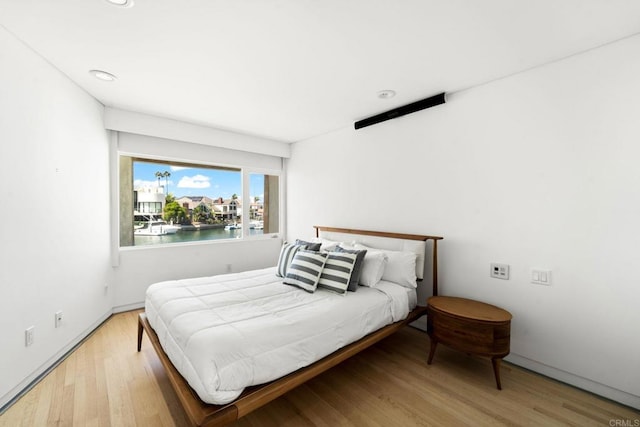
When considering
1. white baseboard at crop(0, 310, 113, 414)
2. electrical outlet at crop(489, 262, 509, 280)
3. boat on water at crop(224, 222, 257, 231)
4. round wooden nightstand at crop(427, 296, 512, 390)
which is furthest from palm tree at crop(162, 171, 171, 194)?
electrical outlet at crop(489, 262, 509, 280)

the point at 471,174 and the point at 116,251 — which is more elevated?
the point at 471,174

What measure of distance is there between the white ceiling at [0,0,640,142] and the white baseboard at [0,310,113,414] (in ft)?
8.14

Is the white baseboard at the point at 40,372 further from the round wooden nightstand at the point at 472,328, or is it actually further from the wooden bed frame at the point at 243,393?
the round wooden nightstand at the point at 472,328

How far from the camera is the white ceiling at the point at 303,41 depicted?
5.32ft

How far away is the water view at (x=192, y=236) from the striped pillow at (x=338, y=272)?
243cm

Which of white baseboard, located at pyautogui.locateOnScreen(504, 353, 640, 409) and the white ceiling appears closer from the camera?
the white ceiling

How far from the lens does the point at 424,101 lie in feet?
9.52

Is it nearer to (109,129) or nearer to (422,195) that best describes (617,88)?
(422,195)

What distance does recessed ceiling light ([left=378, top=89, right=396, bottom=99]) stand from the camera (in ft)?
9.05

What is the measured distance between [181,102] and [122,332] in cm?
261

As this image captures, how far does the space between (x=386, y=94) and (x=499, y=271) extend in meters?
2.05

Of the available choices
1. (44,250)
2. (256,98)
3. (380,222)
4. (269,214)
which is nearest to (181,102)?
(256,98)

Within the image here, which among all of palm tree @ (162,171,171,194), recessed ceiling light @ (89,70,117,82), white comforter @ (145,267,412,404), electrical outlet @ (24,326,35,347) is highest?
recessed ceiling light @ (89,70,117,82)

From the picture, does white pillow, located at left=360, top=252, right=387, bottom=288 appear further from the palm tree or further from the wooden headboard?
the palm tree
